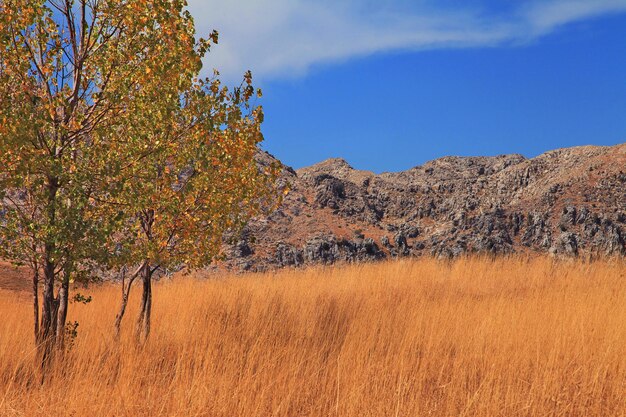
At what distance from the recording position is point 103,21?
7.04 metres

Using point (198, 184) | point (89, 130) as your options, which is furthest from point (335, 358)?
point (89, 130)

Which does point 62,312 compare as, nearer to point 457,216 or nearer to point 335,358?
point 335,358

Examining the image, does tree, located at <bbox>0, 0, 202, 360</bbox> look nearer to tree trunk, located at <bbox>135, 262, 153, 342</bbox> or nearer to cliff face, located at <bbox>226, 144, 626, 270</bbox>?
tree trunk, located at <bbox>135, 262, 153, 342</bbox>

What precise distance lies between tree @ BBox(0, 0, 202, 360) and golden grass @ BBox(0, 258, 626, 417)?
1527 millimetres

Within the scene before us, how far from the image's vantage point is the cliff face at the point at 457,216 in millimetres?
29312

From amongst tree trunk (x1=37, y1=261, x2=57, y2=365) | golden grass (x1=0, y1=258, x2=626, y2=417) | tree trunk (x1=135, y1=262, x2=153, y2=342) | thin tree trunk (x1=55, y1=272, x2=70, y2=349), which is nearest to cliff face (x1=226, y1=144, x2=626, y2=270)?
golden grass (x1=0, y1=258, x2=626, y2=417)

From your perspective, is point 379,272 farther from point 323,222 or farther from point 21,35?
point 323,222

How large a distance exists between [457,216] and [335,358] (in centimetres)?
2830

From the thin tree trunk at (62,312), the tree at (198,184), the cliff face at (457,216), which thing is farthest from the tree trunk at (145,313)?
the cliff face at (457,216)

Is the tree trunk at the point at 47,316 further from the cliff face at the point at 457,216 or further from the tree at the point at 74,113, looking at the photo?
the cliff face at the point at 457,216

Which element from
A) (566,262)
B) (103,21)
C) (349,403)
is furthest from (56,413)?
(566,262)

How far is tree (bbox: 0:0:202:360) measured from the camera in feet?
19.9

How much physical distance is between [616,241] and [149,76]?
2953 centimetres

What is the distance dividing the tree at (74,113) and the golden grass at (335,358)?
153 centimetres
